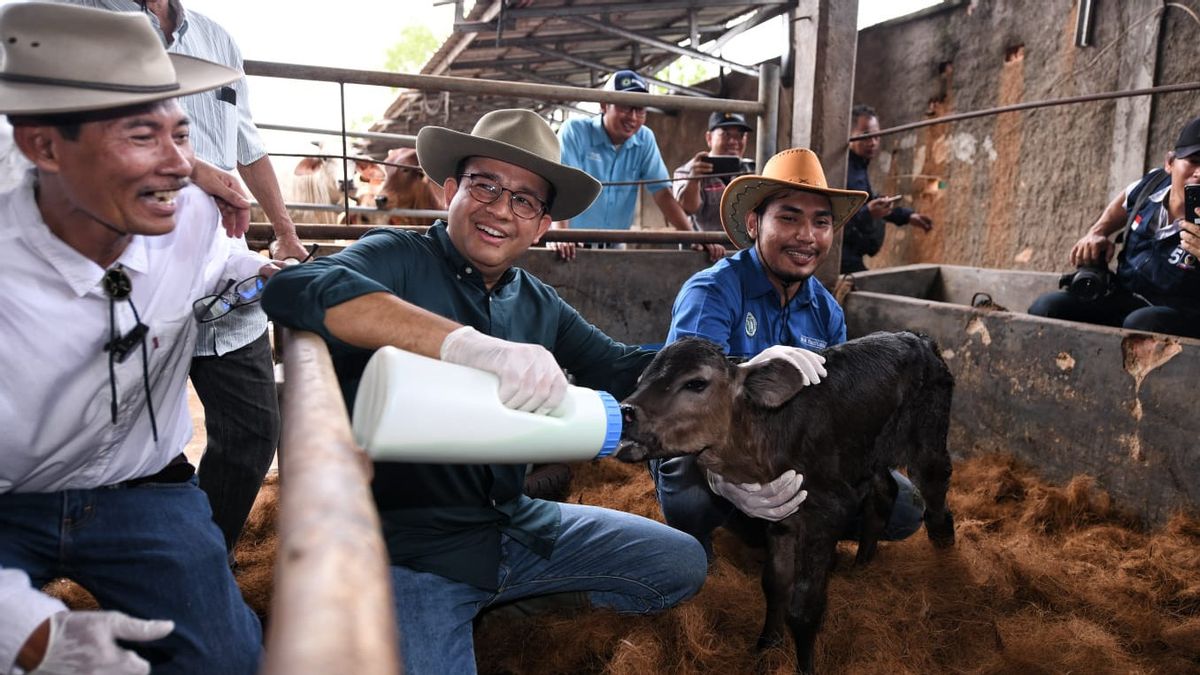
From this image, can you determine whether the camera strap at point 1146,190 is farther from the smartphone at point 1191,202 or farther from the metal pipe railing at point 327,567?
the metal pipe railing at point 327,567

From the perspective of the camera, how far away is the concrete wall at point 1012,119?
6.95m

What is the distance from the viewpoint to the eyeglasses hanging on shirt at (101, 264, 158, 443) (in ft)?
5.84

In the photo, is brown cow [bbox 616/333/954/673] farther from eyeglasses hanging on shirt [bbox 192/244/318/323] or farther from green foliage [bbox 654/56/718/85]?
green foliage [bbox 654/56/718/85]

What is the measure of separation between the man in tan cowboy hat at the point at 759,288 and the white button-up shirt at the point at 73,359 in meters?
1.68

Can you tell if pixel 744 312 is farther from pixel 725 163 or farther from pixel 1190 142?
pixel 725 163

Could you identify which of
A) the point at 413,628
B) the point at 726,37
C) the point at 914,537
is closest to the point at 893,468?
the point at 914,537

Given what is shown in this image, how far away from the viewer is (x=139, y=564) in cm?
179

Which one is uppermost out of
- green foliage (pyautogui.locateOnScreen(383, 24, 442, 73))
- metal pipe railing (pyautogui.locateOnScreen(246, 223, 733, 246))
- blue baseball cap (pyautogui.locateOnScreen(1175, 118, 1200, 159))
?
green foliage (pyautogui.locateOnScreen(383, 24, 442, 73))

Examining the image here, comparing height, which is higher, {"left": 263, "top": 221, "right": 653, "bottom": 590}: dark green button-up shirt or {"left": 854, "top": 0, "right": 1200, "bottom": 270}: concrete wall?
{"left": 854, "top": 0, "right": 1200, "bottom": 270}: concrete wall

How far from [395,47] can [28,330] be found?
120ft

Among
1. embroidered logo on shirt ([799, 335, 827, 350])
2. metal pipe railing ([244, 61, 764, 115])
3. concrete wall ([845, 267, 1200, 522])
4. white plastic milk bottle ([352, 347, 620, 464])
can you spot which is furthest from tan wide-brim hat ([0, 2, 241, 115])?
concrete wall ([845, 267, 1200, 522])

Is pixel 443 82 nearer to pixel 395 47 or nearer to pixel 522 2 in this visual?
pixel 522 2

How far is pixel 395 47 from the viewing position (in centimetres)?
3497

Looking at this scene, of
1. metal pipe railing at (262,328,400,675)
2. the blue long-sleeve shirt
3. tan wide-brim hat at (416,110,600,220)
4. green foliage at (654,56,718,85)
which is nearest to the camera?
metal pipe railing at (262,328,400,675)
